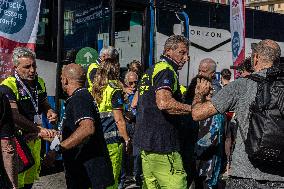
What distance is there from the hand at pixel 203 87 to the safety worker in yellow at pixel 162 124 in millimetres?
659

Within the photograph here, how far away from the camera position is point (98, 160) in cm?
417

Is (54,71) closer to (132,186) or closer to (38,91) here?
(132,186)

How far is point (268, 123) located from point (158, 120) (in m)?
1.51

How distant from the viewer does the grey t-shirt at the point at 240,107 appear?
11.6 feet

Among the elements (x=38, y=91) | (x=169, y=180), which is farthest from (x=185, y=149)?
(x=38, y=91)

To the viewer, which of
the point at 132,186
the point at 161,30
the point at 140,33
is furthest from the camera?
the point at 161,30

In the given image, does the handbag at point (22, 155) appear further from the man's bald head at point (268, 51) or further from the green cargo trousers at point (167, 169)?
the man's bald head at point (268, 51)

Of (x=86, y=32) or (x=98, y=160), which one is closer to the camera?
(x=98, y=160)

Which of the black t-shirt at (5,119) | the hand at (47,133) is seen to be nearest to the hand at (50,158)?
the hand at (47,133)

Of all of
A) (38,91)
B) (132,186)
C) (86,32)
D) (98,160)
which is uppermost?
(86,32)

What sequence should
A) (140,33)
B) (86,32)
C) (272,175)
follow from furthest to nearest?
1. (140,33)
2. (86,32)
3. (272,175)

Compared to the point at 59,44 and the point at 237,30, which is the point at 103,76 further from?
the point at 237,30

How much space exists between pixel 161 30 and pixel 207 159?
15.7 ft

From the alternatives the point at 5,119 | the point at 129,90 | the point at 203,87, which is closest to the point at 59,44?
the point at 129,90
